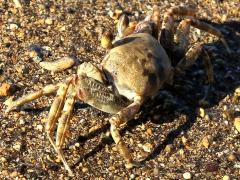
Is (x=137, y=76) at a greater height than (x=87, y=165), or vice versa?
(x=137, y=76)

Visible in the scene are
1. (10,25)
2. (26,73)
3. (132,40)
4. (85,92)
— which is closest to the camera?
(85,92)

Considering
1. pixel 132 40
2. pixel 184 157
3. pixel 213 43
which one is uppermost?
pixel 132 40

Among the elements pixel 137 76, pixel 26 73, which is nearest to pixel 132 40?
pixel 137 76

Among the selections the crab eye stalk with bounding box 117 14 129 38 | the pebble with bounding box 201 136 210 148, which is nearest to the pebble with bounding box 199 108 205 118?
the pebble with bounding box 201 136 210 148

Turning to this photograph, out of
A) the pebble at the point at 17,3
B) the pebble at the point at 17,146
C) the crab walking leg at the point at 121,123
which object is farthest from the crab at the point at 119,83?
the pebble at the point at 17,3

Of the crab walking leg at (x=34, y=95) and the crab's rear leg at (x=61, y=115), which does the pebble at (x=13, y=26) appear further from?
the crab's rear leg at (x=61, y=115)

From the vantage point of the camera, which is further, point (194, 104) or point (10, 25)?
point (10, 25)

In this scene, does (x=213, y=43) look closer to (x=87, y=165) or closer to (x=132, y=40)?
(x=132, y=40)
